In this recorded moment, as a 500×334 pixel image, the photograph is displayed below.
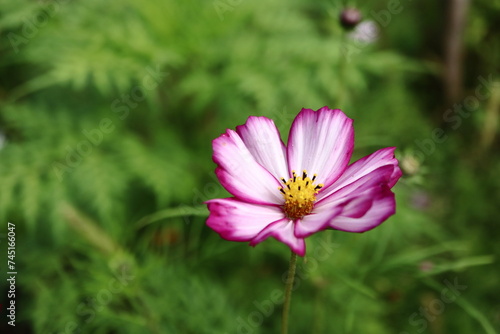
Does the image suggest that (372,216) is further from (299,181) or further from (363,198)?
(299,181)

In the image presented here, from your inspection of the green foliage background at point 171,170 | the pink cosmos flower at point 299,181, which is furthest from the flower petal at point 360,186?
the green foliage background at point 171,170

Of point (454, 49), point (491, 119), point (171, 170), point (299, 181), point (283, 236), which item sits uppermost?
point (454, 49)

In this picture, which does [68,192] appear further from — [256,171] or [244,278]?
[256,171]

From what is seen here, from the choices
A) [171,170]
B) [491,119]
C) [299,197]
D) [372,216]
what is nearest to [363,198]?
[372,216]

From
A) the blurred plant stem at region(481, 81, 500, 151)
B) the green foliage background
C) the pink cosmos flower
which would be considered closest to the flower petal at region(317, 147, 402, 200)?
the pink cosmos flower

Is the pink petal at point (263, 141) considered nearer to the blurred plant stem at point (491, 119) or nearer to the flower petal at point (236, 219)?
the flower petal at point (236, 219)

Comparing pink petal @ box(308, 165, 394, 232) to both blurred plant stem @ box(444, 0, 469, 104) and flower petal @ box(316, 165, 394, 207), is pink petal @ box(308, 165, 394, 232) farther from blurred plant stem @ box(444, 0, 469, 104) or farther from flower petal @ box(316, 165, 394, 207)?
blurred plant stem @ box(444, 0, 469, 104)

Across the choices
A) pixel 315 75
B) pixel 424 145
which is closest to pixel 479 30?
pixel 424 145
